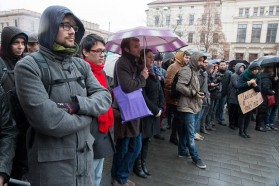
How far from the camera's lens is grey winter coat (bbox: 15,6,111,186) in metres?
1.39

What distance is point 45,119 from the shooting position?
4.53 feet

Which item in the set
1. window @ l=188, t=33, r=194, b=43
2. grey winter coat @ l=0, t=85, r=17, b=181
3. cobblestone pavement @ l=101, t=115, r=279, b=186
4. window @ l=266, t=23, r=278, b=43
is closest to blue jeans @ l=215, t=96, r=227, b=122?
cobblestone pavement @ l=101, t=115, r=279, b=186

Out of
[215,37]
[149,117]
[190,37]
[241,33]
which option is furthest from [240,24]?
[149,117]

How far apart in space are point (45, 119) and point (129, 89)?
153 cm

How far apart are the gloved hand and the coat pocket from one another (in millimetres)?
270

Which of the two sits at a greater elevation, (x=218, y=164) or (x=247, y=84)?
(x=247, y=84)

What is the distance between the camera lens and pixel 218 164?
4191 millimetres

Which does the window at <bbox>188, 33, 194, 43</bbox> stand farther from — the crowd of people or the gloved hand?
the gloved hand

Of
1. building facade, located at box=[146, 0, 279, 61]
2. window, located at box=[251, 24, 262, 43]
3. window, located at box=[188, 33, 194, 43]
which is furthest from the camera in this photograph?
window, located at box=[188, 33, 194, 43]

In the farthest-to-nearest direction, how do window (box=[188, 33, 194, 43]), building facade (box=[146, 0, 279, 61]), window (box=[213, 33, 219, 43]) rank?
window (box=[188, 33, 194, 43]) < building facade (box=[146, 0, 279, 61]) < window (box=[213, 33, 219, 43])

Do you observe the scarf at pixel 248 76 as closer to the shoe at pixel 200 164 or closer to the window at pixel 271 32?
the shoe at pixel 200 164

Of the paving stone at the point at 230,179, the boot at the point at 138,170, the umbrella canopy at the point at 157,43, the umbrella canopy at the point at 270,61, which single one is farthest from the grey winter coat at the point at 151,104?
the umbrella canopy at the point at 270,61

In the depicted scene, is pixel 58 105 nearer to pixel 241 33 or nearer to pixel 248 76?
pixel 248 76

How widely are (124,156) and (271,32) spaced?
48041 mm
